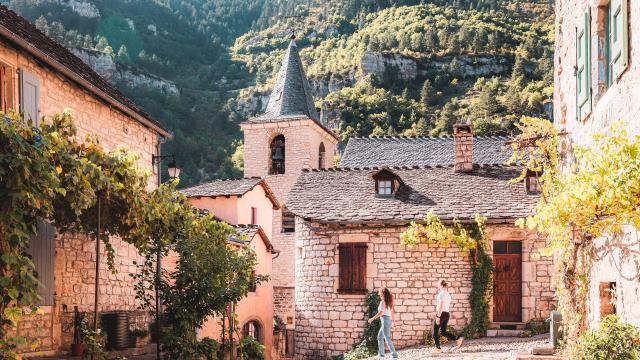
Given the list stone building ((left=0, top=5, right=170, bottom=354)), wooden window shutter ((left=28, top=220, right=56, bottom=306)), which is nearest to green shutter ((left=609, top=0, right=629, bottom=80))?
stone building ((left=0, top=5, right=170, bottom=354))

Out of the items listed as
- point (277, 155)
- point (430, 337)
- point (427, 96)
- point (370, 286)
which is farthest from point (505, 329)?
point (427, 96)

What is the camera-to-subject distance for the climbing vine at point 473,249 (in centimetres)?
1811

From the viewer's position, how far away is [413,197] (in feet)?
66.0

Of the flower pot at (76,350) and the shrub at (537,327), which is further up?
the flower pot at (76,350)

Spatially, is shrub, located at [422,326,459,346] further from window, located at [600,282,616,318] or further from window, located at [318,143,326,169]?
window, located at [318,143,326,169]

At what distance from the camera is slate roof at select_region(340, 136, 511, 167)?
108 ft

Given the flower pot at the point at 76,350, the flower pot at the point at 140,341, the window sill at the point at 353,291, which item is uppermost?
the window sill at the point at 353,291

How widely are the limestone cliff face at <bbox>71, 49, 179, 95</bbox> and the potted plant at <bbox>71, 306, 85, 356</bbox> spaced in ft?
182

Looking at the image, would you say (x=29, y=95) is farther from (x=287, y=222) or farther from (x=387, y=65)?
(x=387, y=65)

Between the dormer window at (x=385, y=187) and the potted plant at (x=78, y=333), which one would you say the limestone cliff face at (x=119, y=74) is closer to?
the dormer window at (x=385, y=187)

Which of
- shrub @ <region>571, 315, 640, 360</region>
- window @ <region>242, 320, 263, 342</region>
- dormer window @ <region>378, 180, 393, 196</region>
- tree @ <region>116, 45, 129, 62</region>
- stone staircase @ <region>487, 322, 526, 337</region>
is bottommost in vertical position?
window @ <region>242, 320, 263, 342</region>

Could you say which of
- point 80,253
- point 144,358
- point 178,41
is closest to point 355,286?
point 144,358

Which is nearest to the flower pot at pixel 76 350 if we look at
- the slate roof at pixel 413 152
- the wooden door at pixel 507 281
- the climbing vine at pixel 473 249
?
the climbing vine at pixel 473 249

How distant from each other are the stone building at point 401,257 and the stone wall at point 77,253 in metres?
5.30
